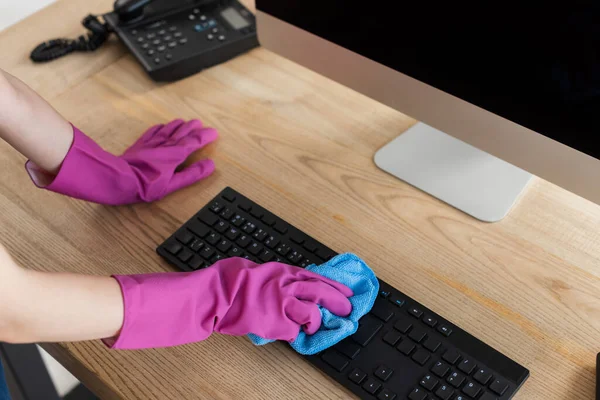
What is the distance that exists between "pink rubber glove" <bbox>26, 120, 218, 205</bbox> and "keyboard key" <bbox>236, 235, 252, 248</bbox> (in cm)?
13

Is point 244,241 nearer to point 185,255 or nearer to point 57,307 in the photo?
point 185,255

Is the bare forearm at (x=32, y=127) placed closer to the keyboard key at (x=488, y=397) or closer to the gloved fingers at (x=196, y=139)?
the gloved fingers at (x=196, y=139)

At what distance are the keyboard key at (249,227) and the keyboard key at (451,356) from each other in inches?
10.3

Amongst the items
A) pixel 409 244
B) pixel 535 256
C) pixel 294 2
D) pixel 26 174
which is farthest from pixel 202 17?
pixel 535 256

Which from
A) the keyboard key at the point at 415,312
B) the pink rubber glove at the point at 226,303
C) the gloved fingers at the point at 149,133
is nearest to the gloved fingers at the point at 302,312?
the pink rubber glove at the point at 226,303

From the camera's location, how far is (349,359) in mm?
644

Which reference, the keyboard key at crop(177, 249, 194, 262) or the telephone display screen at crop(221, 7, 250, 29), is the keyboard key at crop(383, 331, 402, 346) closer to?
the keyboard key at crop(177, 249, 194, 262)

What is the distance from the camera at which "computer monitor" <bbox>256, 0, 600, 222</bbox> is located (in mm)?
622

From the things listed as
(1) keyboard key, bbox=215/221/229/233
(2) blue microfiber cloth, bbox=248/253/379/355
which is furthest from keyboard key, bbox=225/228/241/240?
(2) blue microfiber cloth, bbox=248/253/379/355

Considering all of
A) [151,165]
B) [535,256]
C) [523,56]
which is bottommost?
[535,256]

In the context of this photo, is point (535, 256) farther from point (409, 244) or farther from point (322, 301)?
point (322, 301)

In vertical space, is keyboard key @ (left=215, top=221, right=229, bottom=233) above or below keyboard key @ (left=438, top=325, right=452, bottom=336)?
above

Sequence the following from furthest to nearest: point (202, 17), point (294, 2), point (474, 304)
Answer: point (202, 17)
point (294, 2)
point (474, 304)

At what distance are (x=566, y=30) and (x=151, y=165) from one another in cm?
51
